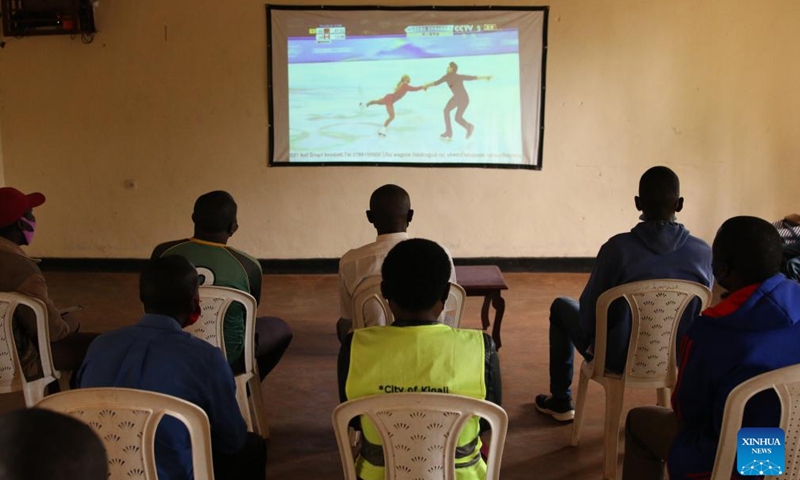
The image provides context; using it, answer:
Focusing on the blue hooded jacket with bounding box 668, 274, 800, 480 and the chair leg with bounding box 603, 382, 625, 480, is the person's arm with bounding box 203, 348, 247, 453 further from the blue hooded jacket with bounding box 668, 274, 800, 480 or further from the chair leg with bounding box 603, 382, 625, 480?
the chair leg with bounding box 603, 382, 625, 480

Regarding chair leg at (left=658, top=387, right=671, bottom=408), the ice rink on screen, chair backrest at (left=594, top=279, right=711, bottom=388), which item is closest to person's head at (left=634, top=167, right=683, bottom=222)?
chair backrest at (left=594, top=279, right=711, bottom=388)

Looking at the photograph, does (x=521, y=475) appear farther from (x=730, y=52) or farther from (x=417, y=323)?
(x=730, y=52)

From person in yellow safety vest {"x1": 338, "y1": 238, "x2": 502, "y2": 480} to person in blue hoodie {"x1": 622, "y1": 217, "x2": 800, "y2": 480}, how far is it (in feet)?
1.75

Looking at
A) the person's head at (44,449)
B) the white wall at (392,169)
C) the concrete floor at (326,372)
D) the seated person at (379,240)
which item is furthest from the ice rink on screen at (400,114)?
the person's head at (44,449)

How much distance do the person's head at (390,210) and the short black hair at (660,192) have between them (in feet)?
3.19

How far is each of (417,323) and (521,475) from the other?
1.33m

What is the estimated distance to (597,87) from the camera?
236 inches

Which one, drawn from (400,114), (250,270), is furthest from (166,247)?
(400,114)

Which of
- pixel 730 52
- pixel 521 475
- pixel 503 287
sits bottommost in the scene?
pixel 521 475

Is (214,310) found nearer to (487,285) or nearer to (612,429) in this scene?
(612,429)

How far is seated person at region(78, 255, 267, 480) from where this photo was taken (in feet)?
6.14

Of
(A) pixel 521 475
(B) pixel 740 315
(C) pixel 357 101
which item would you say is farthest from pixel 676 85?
(B) pixel 740 315

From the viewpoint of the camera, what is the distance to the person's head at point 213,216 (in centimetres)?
306

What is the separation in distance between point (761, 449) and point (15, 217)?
2.88m
